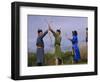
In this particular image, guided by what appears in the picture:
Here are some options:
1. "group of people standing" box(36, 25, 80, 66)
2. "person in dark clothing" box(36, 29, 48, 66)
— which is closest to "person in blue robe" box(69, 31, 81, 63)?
"group of people standing" box(36, 25, 80, 66)

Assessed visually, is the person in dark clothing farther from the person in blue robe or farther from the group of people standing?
the person in blue robe

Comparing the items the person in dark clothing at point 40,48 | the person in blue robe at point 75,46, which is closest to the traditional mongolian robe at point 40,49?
the person in dark clothing at point 40,48

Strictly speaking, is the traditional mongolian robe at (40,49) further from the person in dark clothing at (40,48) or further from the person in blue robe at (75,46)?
the person in blue robe at (75,46)

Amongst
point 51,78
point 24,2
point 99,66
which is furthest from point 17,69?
point 99,66

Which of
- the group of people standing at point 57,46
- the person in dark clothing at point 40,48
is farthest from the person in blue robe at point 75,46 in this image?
the person in dark clothing at point 40,48

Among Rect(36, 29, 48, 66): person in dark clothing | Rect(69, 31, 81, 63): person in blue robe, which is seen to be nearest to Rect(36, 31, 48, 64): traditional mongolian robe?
Rect(36, 29, 48, 66): person in dark clothing

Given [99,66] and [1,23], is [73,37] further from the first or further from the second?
[1,23]

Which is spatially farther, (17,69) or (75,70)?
(75,70)

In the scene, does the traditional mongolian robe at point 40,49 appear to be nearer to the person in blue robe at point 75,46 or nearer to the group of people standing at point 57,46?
the group of people standing at point 57,46

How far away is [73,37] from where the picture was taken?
1153mm

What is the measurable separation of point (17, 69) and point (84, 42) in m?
0.32

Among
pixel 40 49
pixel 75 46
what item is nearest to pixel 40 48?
pixel 40 49

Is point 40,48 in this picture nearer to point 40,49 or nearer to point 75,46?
point 40,49

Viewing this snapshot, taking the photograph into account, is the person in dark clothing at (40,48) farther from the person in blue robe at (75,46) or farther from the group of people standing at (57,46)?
the person in blue robe at (75,46)
